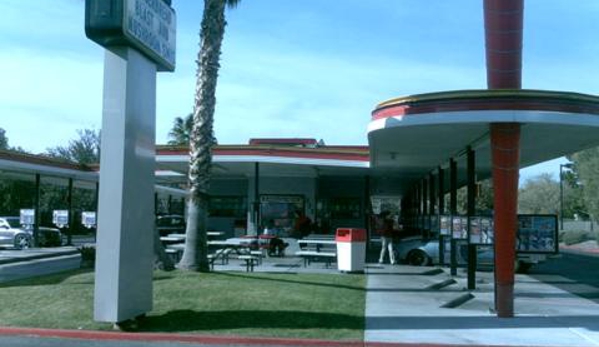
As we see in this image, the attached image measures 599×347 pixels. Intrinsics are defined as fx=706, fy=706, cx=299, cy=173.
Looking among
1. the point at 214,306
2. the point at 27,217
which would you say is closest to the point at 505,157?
the point at 214,306

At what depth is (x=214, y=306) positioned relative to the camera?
41.9ft

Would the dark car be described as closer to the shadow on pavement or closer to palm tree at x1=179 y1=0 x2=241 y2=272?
palm tree at x1=179 y1=0 x2=241 y2=272

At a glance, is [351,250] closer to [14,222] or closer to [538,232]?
[538,232]

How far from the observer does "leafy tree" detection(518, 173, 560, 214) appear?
8888 cm

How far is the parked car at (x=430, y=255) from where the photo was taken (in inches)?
889

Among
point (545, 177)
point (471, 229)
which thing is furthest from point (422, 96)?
point (545, 177)

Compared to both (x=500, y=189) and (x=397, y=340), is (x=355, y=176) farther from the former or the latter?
(x=397, y=340)

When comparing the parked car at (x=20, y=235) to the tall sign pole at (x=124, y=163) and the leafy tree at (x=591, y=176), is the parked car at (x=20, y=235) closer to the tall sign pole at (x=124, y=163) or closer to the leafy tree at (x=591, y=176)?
the tall sign pole at (x=124, y=163)

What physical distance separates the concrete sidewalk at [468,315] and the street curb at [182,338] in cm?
40

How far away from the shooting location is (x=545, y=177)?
9762 cm

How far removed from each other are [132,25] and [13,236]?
23999 mm

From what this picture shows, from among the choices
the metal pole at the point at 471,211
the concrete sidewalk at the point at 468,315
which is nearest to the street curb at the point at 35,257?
the concrete sidewalk at the point at 468,315

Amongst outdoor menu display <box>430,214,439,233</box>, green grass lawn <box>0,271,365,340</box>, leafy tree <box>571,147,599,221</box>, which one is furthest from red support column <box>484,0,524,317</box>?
leafy tree <box>571,147,599,221</box>

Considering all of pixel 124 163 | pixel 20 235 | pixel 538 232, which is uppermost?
pixel 124 163
